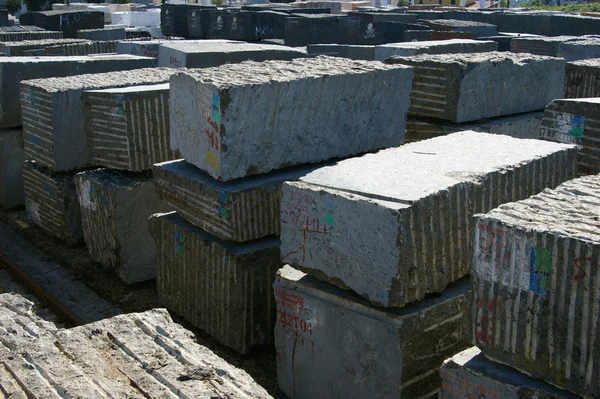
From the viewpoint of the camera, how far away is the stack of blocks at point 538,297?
2.88m

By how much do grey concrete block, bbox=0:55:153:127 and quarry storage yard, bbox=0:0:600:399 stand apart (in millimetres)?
23

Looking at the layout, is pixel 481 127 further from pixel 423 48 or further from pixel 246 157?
pixel 246 157

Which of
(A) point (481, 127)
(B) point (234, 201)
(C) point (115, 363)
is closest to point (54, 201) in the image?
(B) point (234, 201)

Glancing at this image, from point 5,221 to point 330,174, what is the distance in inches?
219

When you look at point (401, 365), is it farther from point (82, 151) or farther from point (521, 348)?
point (82, 151)

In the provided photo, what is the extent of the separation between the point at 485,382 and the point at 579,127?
2872mm

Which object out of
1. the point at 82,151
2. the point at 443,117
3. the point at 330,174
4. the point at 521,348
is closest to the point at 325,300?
the point at 330,174

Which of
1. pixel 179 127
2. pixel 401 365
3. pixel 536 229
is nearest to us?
pixel 536 229

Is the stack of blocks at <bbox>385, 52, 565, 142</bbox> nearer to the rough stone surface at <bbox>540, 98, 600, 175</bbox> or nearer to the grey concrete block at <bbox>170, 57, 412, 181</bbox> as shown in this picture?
the grey concrete block at <bbox>170, 57, 412, 181</bbox>

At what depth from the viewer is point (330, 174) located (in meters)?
4.23

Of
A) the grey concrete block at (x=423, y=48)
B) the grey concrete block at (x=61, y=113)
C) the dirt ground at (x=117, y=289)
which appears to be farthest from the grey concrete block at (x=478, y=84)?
the grey concrete block at (x=61, y=113)

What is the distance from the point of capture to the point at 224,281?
5082mm

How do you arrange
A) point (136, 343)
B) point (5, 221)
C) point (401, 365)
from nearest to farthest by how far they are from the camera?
point (136, 343) → point (401, 365) → point (5, 221)

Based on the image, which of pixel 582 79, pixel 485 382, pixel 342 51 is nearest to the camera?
pixel 485 382
